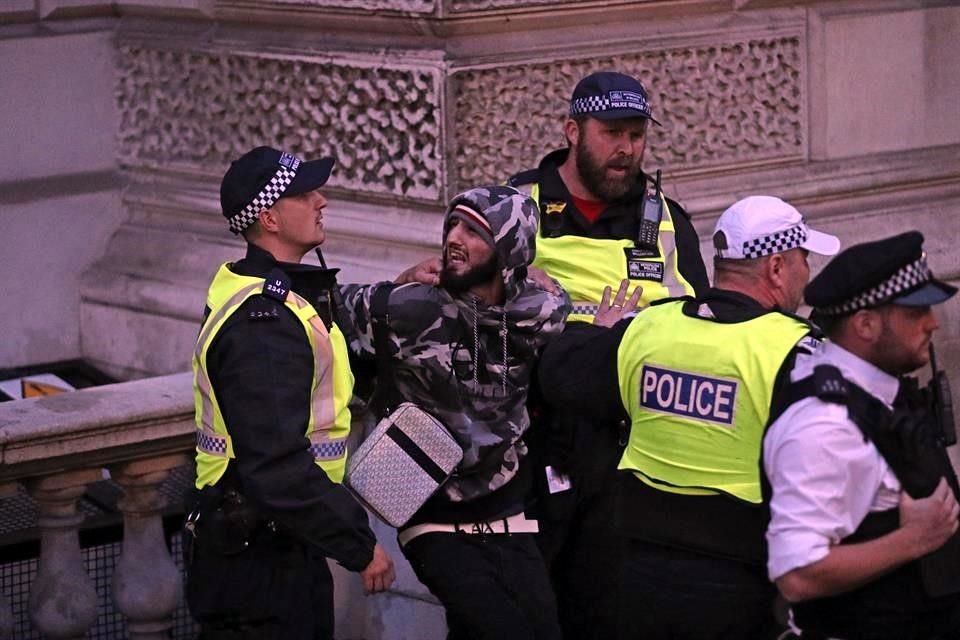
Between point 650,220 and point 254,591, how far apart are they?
163cm

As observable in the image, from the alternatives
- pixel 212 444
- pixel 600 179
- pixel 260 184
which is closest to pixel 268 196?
pixel 260 184

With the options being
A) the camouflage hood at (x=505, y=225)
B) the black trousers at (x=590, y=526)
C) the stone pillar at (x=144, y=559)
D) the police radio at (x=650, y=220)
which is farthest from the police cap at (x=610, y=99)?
the stone pillar at (x=144, y=559)

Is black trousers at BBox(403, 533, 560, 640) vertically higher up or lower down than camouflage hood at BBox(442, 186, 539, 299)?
lower down

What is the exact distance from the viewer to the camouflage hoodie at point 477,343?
17.8ft

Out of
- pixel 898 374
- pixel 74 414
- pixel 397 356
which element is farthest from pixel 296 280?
pixel 898 374

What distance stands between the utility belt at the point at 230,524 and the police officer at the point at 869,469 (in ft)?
4.22

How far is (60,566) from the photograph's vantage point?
571 centimetres

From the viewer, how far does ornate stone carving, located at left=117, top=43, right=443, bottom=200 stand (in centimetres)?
687

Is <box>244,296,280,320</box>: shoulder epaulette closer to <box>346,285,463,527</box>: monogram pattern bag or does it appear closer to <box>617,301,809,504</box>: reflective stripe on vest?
<box>346,285,463,527</box>: monogram pattern bag

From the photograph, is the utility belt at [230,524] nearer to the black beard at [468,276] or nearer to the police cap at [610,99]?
the black beard at [468,276]

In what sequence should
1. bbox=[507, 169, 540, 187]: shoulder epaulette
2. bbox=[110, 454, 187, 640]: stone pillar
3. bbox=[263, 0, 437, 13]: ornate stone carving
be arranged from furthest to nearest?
bbox=[263, 0, 437, 13]: ornate stone carving → bbox=[507, 169, 540, 187]: shoulder epaulette → bbox=[110, 454, 187, 640]: stone pillar

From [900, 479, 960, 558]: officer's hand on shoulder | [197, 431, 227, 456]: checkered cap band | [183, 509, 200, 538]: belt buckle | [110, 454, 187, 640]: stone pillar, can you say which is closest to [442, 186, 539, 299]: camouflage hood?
[197, 431, 227, 456]: checkered cap band

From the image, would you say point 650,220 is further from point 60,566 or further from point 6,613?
point 6,613

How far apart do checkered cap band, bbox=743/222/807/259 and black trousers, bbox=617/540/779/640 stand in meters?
0.65
